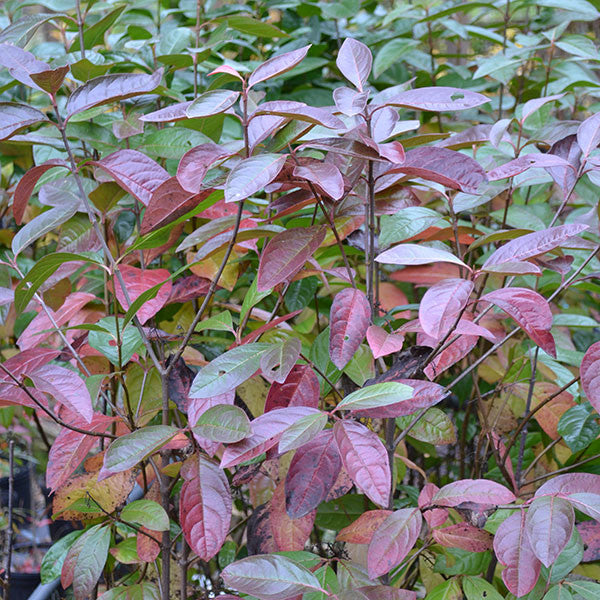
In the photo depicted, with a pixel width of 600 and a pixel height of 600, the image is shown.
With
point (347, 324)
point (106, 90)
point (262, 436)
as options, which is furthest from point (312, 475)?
point (106, 90)

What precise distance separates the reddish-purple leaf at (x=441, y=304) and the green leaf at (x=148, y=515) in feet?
1.48

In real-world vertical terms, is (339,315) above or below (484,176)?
below

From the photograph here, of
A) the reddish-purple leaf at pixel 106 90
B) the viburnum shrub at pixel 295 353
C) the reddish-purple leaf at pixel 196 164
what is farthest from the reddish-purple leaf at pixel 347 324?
the reddish-purple leaf at pixel 106 90

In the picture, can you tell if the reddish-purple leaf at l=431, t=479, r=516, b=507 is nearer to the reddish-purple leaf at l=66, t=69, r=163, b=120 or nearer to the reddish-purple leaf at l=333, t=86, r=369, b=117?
the reddish-purple leaf at l=333, t=86, r=369, b=117

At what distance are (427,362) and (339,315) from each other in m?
0.13

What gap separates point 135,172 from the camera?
874 millimetres

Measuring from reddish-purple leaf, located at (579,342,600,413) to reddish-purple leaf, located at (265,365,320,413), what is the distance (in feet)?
1.05

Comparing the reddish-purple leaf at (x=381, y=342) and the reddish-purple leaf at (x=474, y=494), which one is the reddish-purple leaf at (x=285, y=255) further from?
the reddish-purple leaf at (x=474, y=494)

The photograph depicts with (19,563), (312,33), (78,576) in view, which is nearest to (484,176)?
(78,576)

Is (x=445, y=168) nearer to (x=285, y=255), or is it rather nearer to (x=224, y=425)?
(x=285, y=255)

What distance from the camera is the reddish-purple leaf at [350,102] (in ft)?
2.36

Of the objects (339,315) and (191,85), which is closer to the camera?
(339,315)

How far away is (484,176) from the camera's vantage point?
749 mm

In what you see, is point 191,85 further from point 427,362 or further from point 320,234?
point 427,362
